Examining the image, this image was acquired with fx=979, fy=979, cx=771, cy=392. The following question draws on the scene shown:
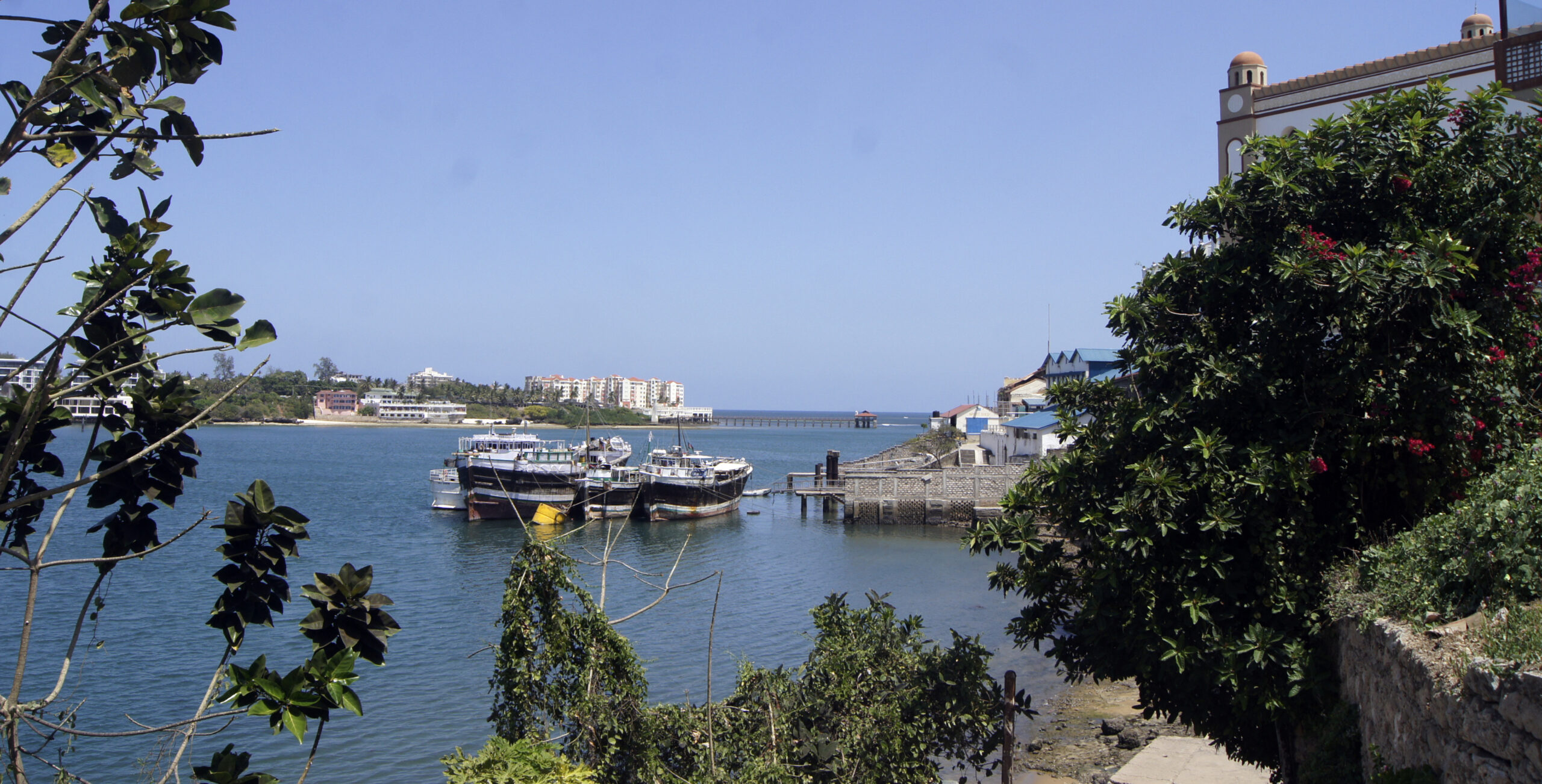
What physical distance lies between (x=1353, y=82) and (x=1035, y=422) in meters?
32.1

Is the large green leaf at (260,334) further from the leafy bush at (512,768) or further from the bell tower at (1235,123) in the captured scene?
the bell tower at (1235,123)

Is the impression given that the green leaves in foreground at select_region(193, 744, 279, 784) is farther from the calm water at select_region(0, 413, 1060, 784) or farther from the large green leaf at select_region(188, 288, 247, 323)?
the calm water at select_region(0, 413, 1060, 784)

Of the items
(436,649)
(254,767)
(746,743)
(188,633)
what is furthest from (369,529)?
(746,743)

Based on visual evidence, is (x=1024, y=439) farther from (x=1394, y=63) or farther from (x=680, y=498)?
(x=1394, y=63)

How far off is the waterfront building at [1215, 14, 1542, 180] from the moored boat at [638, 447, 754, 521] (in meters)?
33.4

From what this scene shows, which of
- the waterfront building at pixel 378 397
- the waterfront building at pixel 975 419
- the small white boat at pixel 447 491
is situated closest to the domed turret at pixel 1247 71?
the small white boat at pixel 447 491

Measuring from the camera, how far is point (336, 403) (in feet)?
598

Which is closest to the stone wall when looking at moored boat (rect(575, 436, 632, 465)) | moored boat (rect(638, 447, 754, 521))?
moored boat (rect(638, 447, 754, 521))

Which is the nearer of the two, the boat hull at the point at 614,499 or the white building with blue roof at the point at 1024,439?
the white building with blue roof at the point at 1024,439

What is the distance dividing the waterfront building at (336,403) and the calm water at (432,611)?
13152 cm

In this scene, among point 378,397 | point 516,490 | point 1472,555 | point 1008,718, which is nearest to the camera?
point 1472,555

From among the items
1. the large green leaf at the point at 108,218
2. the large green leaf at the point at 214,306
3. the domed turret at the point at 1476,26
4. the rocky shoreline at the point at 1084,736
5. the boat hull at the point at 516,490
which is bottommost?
the rocky shoreline at the point at 1084,736

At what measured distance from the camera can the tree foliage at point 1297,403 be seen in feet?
26.4

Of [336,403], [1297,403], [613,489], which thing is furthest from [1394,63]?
[336,403]
